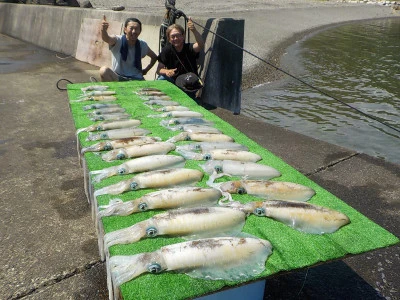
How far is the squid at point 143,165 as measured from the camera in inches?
161

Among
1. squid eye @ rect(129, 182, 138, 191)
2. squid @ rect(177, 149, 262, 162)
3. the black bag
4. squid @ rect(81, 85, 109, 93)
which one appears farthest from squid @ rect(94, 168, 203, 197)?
the black bag

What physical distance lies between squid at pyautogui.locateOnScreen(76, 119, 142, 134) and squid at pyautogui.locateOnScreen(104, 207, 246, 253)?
238cm

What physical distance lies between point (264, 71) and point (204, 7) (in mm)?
16271

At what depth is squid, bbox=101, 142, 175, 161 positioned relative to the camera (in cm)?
447

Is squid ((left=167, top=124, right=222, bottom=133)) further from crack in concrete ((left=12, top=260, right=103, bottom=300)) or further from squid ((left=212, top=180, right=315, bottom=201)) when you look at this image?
crack in concrete ((left=12, top=260, right=103, bottom=300))

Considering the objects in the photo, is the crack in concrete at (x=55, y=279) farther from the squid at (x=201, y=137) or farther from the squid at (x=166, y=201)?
the squid at (x=201, y=137)

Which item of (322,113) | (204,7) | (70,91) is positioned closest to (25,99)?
(70,91)

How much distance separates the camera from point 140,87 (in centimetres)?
739

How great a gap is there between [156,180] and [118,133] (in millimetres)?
1529

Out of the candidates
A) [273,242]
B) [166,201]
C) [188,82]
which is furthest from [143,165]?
[188,82]

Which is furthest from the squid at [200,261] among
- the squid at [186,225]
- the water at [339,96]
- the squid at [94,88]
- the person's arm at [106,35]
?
the water at [339,96]

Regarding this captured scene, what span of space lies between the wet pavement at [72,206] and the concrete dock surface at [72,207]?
0.03ft

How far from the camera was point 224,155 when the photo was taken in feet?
15.0

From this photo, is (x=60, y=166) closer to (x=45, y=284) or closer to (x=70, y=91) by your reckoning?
(x=70, y=91)
